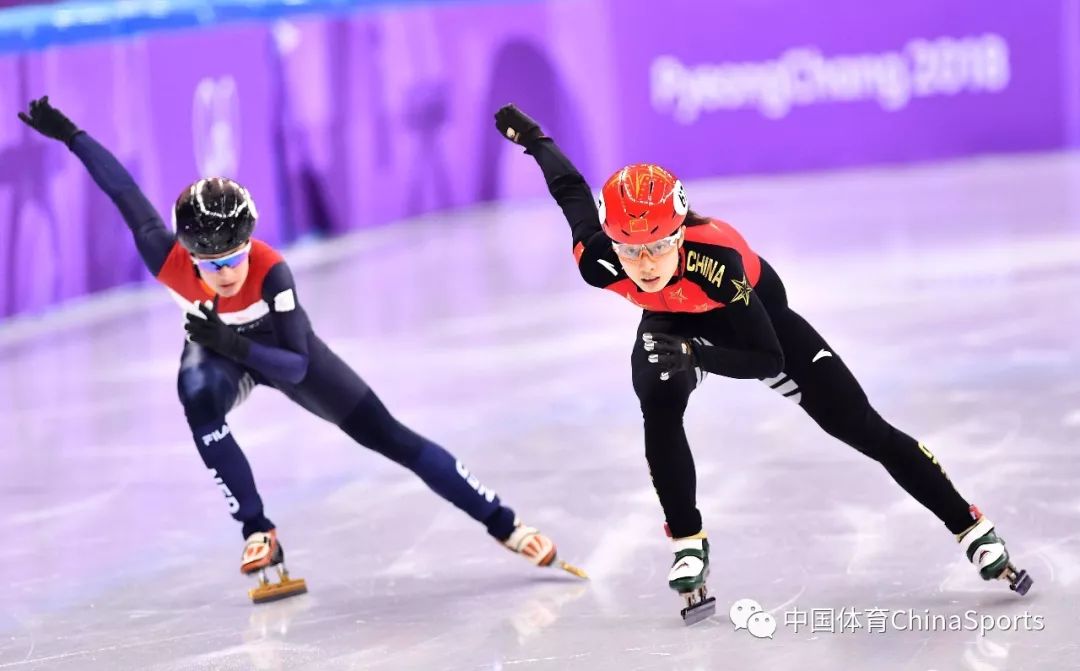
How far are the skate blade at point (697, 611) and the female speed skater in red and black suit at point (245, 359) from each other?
74 cm

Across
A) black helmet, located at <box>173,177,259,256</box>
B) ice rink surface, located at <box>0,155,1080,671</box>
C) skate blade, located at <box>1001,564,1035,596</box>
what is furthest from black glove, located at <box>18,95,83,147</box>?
skate blade, located at <box>1001,564,1035,596</box>

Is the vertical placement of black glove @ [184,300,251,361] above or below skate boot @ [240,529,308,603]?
above

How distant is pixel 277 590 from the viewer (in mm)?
5340

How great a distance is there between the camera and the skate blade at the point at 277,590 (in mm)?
5309

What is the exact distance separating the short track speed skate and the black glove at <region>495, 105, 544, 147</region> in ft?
4.19

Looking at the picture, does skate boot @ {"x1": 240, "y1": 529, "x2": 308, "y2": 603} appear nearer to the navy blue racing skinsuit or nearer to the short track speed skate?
the navy blue racing skinsuit

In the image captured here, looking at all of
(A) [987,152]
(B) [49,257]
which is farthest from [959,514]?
(A) [987,152]

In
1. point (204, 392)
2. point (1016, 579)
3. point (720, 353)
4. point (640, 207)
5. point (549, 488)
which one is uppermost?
point (640, 207)

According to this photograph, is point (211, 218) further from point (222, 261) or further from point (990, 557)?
point (990, 557)

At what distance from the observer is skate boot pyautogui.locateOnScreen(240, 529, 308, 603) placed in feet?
17.4

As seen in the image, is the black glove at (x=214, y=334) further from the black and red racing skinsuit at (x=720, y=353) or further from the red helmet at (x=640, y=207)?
the red helmet at (x=640, y=207)

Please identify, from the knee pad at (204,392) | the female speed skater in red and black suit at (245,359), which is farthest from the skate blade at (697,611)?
the knee pad at (204,392)

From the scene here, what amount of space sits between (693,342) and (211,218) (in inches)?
61.2

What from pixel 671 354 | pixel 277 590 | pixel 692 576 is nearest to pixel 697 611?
pixel 692 576
